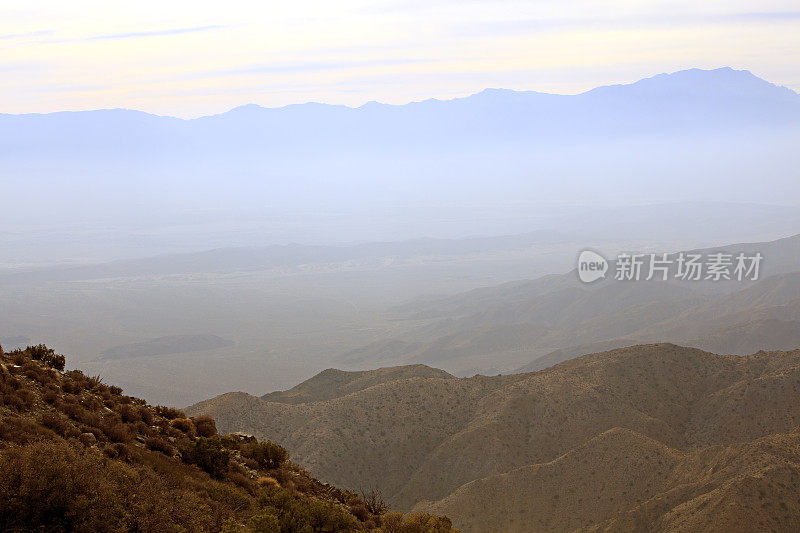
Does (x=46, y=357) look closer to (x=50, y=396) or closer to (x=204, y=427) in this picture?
(x=50, y=396)

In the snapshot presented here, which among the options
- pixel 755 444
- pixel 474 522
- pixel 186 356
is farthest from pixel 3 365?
pixel 186 356

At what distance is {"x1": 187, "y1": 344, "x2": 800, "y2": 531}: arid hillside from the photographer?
2997 centimetres

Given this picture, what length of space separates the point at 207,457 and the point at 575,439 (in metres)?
33.0

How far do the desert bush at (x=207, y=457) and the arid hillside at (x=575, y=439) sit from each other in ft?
66.6

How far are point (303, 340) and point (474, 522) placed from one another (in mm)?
131636

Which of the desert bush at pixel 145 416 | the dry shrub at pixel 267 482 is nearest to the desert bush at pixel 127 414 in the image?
the desert bush at pixel 145 416

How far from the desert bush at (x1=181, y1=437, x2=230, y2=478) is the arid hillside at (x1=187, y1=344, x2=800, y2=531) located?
2029cm

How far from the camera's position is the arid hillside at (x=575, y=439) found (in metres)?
30.0

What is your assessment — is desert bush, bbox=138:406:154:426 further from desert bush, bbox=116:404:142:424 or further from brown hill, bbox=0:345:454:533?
desert bush, bbox=116:404:142:424

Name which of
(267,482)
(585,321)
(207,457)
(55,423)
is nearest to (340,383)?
(267,482)

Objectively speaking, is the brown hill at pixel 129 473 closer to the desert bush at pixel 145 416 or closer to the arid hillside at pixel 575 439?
the desert bush at pixel 145 416

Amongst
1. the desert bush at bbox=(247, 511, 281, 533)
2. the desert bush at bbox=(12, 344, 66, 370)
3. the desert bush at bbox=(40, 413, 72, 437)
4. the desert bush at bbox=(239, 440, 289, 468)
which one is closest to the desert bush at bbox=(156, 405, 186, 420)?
the desert bush at bbox=(239, 440, 289, 468)

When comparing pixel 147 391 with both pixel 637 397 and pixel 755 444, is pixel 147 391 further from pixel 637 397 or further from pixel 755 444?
pixel 755 444

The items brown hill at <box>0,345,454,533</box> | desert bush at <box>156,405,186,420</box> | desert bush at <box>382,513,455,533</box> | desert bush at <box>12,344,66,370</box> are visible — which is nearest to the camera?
brown hill at <box>0,345,454,533</box>
